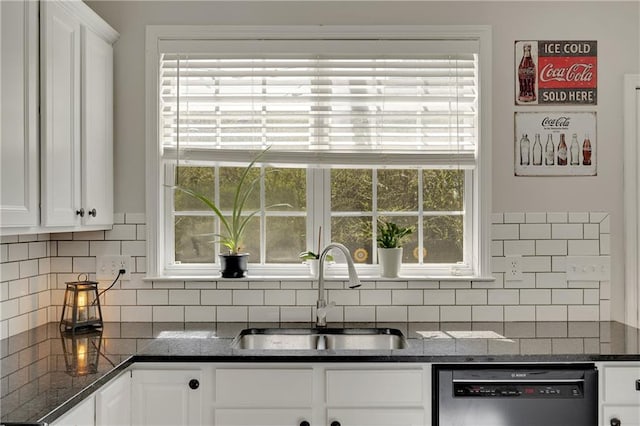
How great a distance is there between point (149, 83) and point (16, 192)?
3.52 ft

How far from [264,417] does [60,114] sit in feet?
4.72

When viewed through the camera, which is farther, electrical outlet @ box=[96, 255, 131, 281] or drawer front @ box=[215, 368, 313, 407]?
electrical outlet @ box=[96, 255, 131, 281]

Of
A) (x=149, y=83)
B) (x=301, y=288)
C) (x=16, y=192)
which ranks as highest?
(x=149, y=83)

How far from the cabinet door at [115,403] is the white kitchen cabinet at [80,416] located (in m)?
0.04

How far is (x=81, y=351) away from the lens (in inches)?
89.9

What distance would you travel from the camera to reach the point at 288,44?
2930 millimetres

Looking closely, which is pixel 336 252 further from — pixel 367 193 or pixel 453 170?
pixel 453 170

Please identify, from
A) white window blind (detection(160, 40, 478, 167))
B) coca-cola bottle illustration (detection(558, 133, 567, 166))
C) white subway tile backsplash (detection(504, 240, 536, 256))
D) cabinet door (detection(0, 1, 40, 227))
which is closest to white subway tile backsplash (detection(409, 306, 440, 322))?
white subway tile backsplash (detection(504, 240, 536, 256))

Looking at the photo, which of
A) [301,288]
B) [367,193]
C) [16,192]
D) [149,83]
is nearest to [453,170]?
[367,193]

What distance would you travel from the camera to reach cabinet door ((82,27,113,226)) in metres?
2.55

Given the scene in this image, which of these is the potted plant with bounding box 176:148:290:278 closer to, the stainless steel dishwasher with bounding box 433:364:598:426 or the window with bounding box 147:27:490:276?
the window with bounding box 147:27:490:276

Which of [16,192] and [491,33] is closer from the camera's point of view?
[16,192]

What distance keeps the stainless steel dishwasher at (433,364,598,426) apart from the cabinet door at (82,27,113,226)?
1676 mm

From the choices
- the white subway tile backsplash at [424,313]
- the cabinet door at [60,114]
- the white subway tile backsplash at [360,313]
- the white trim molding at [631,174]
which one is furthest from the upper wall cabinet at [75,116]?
the white trim molding at [631,174]
